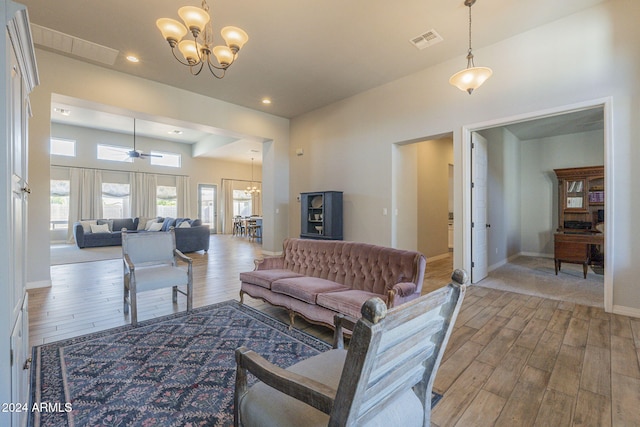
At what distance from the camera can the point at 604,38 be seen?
3326 millimetres

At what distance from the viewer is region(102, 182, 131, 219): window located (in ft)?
34.0

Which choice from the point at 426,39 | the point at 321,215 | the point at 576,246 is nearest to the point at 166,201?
the point at 321,215

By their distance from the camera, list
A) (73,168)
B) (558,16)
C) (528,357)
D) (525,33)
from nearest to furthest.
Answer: (528,357) < (558,16) < (525,33) < (73,168)

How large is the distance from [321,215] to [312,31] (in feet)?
11.9

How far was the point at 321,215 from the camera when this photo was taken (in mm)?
6438

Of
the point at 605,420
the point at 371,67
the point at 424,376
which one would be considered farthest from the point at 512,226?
the point at 424,376

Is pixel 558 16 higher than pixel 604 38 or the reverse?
higher

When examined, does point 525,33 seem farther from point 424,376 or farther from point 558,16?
point 424,376

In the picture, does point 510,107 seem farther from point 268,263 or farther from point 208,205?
point 208,205

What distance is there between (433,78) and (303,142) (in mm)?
3472

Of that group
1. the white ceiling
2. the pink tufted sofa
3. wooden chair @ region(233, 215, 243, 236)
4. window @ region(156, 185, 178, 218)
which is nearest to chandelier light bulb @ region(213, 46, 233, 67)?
the white ceiling

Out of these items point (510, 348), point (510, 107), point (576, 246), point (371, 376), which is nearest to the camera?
point (371, 376)

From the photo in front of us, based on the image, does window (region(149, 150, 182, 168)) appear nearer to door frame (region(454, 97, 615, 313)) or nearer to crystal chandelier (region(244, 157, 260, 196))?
crystal chandelier (region(244, 157, 260, 196))

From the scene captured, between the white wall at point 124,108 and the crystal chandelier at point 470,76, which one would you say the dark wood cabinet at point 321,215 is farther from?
the crystal chandelier at point 470,76
